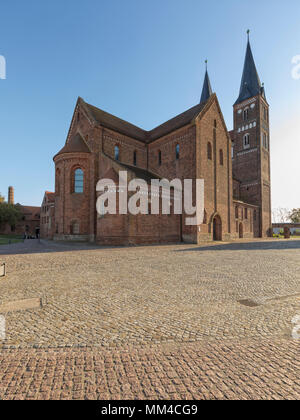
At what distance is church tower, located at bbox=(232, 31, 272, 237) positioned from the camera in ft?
127

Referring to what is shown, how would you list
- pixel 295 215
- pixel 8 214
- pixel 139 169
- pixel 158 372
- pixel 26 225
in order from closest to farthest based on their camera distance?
1. pixel 158 372
2. pixel 139 169
3. pixel 8 214
4. pixel 26 225
5. pixel 295 215

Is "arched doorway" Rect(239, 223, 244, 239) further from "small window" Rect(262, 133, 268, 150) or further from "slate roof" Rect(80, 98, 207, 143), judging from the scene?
"slate roof" Rect(80, 98, 207, 143)

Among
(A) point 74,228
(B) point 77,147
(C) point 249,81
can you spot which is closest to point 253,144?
(C) point 249,81

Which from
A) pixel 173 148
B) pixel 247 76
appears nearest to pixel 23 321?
pixel 173 148

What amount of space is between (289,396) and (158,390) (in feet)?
4.09

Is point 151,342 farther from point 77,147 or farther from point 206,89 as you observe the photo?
point 206,89

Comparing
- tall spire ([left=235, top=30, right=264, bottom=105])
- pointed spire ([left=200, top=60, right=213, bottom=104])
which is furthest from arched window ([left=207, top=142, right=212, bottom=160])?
tall spire ([left=235, top=30, right=264, bottom=105])

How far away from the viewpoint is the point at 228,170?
27.4 meters

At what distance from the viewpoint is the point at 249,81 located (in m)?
40.8

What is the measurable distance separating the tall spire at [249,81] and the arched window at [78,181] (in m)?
37.2

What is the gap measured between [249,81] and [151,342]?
51.1m

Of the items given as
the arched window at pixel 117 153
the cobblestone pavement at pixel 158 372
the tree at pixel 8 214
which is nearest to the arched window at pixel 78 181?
the arched window at pixel 117 153

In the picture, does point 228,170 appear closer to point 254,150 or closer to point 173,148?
point 173,148

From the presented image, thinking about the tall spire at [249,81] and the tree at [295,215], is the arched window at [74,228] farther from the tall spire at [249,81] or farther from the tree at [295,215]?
the tree at [295,215]
